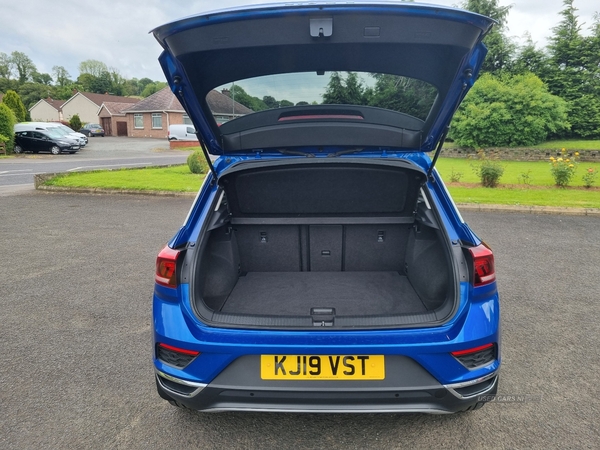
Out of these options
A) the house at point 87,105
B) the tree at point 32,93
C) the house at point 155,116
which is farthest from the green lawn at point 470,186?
the tree at point 32,93

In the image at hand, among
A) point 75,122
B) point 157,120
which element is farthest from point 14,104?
point 157,120

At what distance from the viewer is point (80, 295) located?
4102 millimetres

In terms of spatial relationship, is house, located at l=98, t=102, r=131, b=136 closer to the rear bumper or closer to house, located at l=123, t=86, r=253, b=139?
house, located at l=123, t=86, r=253, b=139

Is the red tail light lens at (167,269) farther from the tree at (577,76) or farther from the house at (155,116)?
the house at (155,116)

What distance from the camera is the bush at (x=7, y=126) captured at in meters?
23.5

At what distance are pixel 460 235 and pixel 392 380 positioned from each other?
0.83 metres

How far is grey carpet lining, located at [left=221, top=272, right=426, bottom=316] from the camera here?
253 centimetres

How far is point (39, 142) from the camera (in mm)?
25031

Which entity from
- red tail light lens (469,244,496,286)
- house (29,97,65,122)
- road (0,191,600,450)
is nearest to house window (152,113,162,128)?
house (29,97,65,122)

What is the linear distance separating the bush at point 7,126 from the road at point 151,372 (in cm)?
2289

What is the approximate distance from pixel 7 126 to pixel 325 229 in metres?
27.2

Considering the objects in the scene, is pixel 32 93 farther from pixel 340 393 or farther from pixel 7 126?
pixel 340 393

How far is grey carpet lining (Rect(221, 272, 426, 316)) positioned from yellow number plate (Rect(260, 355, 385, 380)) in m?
0.54

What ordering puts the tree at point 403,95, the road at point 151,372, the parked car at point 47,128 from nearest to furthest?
the road at point 151,372 → the tree at point 403,95 → the parked car at point 47,128
